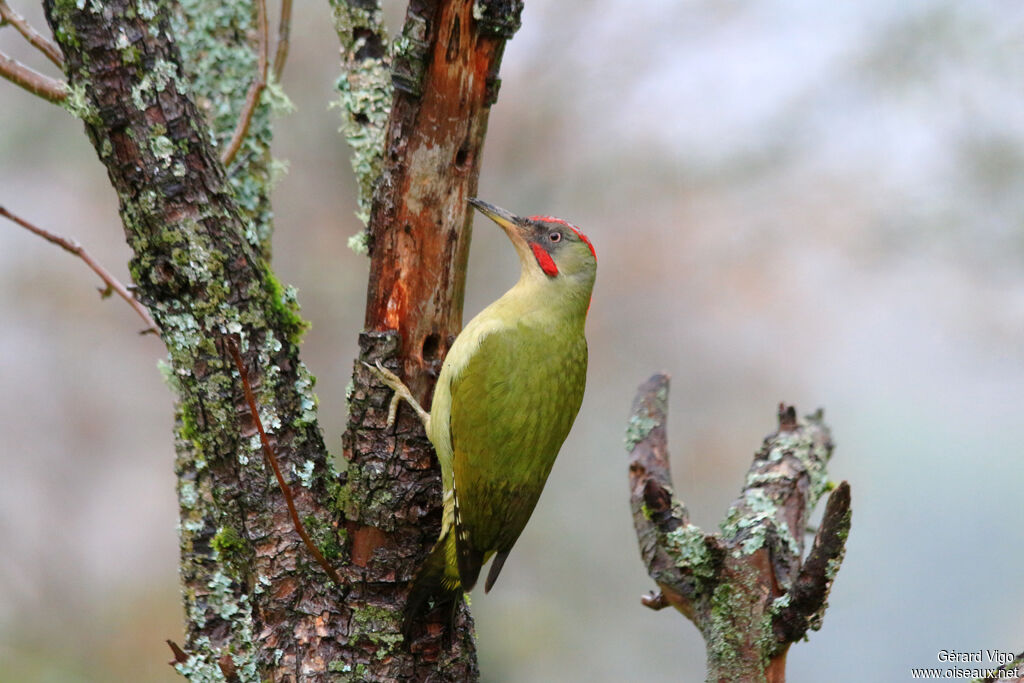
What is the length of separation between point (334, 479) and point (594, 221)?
4311 millimetres

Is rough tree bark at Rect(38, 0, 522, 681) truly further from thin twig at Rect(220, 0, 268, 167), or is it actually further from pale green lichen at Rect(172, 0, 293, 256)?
pale green lichen at Rect(172, 0, 293, 256)

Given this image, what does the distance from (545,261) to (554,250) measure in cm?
6

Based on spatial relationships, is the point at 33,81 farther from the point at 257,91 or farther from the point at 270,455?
the point at 270,455

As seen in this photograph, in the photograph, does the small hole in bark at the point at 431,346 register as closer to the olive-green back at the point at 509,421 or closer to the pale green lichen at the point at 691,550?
the olive-green back at the point at 509,421

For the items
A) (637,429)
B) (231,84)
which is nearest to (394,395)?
(637,429)

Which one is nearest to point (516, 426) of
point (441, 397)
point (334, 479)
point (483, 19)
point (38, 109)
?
point (441, 397)

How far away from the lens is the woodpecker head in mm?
3350

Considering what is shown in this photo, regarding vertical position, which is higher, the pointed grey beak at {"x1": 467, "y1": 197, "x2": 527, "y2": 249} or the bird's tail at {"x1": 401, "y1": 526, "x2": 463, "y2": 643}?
the pointed grey beak at {"x1": 467, "y1": 197, "x2": 527, "y2": 249}

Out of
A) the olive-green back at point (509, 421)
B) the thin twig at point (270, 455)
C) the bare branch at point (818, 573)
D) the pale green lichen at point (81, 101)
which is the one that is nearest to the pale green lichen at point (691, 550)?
the bare branch at point (818, 573)

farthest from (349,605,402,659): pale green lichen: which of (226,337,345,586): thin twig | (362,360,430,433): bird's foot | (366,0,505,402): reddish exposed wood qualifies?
(366,0,505,402): reddish exposed wood

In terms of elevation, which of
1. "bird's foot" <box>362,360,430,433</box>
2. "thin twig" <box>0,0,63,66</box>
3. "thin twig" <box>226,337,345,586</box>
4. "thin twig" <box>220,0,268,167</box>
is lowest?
"thin twig" <box>226,337,345,586</box>

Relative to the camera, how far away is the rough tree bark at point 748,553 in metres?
2.50

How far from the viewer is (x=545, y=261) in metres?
3.36

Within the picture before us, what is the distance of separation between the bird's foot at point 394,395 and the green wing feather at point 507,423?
21cm
